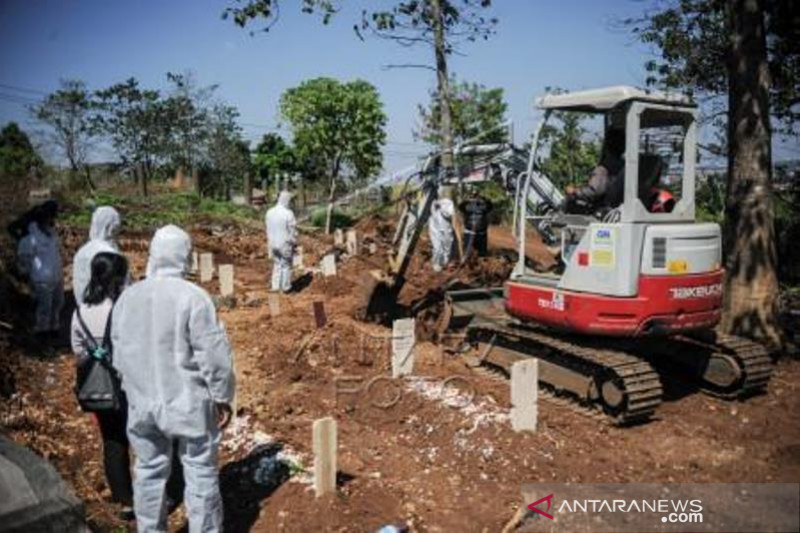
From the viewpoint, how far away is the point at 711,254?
22.2ft

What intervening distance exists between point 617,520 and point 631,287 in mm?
2397

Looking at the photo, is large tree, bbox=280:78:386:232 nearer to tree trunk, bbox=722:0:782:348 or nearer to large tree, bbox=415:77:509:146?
large tree, bbox=415:77:509:146

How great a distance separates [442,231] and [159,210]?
45.5 ft

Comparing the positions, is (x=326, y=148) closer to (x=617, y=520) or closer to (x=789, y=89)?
(x=789, y=89)

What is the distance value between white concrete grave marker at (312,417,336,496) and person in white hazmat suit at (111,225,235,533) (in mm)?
730

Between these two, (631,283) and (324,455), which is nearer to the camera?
(324,455)

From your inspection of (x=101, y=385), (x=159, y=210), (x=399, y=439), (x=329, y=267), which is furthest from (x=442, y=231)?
(x=159, y=210)

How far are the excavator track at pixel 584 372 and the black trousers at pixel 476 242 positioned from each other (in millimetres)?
6546

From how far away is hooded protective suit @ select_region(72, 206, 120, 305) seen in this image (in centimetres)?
526

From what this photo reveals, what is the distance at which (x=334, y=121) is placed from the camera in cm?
3020

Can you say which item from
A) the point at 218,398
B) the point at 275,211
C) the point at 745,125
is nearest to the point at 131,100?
the point at 275,211

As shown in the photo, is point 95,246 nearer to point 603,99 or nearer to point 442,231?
point 603,99

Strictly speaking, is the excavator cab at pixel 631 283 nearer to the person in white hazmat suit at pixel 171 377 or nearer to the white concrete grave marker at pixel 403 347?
the white concrete grave marker at pixel 403 347

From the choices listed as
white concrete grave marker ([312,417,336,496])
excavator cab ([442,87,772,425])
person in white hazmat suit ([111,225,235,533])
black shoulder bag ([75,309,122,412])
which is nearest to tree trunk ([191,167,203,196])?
excavator cab ([442,87,772,425])
